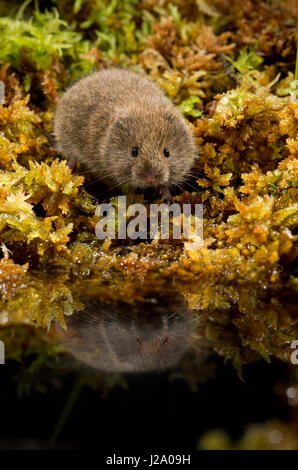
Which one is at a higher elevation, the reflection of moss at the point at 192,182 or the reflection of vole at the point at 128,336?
the reflection of moss at the point at 192,182

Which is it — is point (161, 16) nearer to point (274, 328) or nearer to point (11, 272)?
point (11, 272)

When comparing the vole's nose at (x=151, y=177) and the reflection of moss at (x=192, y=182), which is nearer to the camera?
the reflection of moss at (x=192, y=182)

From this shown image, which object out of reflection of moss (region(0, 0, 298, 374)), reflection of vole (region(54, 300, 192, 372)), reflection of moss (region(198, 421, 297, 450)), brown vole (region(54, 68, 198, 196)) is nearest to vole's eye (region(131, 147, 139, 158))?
brown vole (region(54, 68, 198, 196))

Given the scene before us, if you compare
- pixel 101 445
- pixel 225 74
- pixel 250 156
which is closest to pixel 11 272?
pixel 101 445

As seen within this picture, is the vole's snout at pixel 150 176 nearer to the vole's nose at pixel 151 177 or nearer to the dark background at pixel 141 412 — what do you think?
the vole's nose at pixel 151 177

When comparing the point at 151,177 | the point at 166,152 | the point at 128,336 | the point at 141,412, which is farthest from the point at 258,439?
the point at 166,152

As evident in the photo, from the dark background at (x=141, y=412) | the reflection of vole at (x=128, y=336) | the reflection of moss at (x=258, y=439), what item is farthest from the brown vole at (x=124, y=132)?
the reflection of moss at (x=258, y=439)

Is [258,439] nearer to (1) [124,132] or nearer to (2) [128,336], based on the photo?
(2) [128,336]
